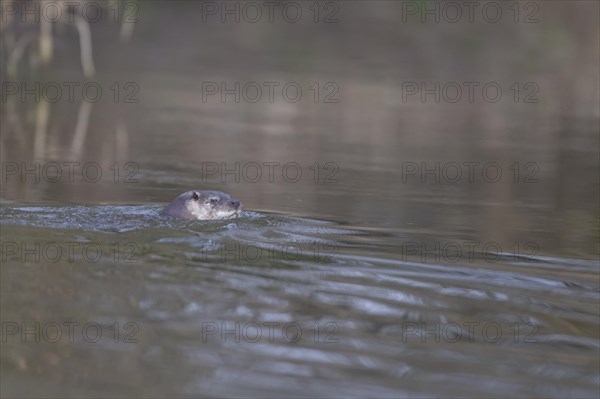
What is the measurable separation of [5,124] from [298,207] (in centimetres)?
558

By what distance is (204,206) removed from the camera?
831 centimetres

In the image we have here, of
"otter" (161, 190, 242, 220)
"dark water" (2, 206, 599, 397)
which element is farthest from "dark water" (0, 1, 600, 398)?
"otter" (161, 190, 242, 220)

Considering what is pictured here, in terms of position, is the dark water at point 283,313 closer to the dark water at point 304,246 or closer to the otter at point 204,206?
the dark water at point 304,246

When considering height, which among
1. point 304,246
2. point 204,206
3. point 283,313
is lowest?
point 283,313

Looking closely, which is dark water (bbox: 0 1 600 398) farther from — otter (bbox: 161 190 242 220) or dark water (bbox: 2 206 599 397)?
otter (bbox: 161 190 242 220)

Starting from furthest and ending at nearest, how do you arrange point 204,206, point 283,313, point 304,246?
point 204,206
point 304,246
point 283,313

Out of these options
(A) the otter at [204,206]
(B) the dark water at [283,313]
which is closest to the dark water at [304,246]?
(B) the dark water at [283,313]

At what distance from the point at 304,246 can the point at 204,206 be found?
1.09 m

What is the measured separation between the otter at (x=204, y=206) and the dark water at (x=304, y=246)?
0.44 ft

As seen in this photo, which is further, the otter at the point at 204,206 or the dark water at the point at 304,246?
the otter at the point at 204,206

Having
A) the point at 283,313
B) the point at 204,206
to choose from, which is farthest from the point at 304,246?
the point at 283,313

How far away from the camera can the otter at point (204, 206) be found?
8273mm

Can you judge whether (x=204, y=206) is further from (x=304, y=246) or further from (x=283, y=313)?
(x=283, y=313)

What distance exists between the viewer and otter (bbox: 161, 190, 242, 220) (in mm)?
8273
